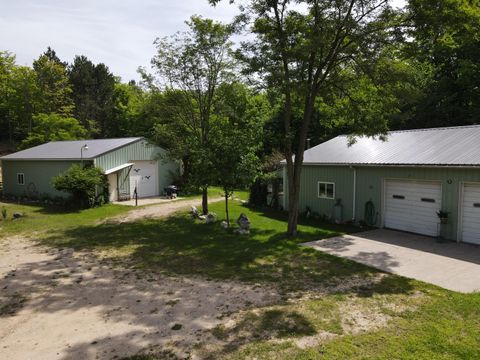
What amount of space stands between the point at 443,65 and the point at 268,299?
2919 cm

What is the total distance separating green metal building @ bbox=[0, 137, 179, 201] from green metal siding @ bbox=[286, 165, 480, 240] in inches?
359

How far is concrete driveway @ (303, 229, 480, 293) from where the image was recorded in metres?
8.06

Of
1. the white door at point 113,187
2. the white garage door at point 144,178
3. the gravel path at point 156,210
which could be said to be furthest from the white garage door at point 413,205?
the white garage door at point 144,178

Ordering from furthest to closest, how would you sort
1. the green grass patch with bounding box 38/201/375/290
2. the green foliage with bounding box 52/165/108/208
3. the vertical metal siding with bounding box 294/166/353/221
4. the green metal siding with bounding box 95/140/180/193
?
the green metal siding with bounding box 95/140/180/193 < the green foliage with bounding box 52/165/108/208 < the vertical metal siding with bounding box 294/166/353/221 < the green grass patch with bounding box 38/201/375/290

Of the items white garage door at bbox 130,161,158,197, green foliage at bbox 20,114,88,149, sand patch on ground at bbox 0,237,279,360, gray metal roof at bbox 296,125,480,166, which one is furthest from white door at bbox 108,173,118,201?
green foliage at bbox 20,114,88,149

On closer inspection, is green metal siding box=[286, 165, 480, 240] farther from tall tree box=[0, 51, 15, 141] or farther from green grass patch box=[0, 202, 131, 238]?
tall tree box=[0, 51, 15, 141]

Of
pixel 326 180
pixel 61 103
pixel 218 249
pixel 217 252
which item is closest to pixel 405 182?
pixel 326 180

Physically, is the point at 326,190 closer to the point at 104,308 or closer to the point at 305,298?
the point at 305,298

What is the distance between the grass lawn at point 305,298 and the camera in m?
5.05

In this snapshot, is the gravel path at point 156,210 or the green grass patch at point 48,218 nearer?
the green grass patch at point 48,218

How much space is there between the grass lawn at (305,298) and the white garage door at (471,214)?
393 centimetres

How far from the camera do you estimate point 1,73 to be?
33438mm

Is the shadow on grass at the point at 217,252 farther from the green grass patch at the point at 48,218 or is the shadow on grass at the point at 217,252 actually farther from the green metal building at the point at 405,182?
the green metal building at the point at 405,182

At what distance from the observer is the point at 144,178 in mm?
24125
